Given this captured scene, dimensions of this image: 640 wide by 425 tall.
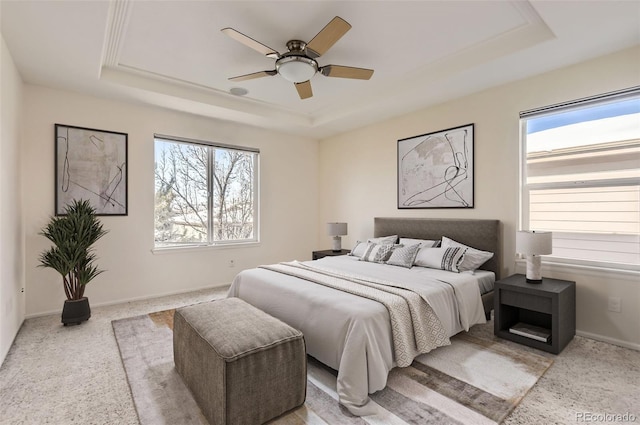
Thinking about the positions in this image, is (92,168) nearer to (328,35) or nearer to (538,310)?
(328,35)

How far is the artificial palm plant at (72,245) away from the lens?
3.21m

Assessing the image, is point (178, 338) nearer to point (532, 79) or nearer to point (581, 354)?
point (581, 354)

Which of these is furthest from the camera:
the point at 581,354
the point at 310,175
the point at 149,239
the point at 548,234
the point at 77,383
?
the point at 310,175

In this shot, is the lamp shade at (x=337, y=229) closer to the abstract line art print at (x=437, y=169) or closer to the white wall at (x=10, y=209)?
the abstract line art print at (x=437, y=169)

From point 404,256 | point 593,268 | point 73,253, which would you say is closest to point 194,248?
point 73,253

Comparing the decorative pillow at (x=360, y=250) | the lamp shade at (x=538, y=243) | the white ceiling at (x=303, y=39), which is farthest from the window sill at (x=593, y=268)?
the white ceiling at (x=303, y=39)

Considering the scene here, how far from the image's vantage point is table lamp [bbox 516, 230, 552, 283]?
112 inches

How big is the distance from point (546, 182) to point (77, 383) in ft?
14.5

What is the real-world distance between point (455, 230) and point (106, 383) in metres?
3.66

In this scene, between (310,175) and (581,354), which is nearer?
(581,354)

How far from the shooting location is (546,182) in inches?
130

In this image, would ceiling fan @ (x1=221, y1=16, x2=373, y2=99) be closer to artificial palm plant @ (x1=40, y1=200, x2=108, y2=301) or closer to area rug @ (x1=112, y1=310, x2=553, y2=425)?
artificial palm plant @ (x1=40, y1=200, x2=108, y2=301)

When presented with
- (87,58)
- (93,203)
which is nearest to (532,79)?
(87,58)

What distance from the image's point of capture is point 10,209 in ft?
9.42
